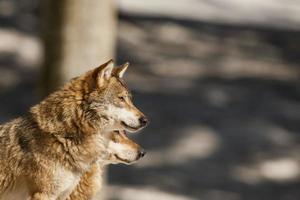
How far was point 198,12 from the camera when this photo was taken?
2223cm

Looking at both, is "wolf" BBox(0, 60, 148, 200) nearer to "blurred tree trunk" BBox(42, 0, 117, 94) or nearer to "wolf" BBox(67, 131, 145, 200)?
"wolf" BBox(67, 131, 145, 200)

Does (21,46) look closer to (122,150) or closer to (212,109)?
(212,109)

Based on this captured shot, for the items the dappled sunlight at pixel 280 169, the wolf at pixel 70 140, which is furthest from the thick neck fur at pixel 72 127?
the dappled sunlight at pixel 280 169

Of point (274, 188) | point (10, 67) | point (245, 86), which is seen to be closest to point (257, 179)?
point (274, 188)

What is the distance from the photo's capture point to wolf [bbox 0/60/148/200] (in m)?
3.37

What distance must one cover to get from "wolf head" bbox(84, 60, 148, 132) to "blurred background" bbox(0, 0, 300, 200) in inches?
219

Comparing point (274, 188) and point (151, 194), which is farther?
point (274, 188)

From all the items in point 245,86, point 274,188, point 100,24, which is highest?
point 245,86

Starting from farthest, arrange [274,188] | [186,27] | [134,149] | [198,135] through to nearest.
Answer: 1. [186,27]
2. [198,135]
3. [274,188]
4. [134,149]

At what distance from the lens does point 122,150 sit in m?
3.38

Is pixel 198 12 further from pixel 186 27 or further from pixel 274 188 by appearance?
pixel 274 188

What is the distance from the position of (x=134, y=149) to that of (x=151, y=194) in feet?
35.5

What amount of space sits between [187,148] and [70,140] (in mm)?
12251

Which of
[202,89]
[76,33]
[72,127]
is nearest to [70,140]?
[72,127]
